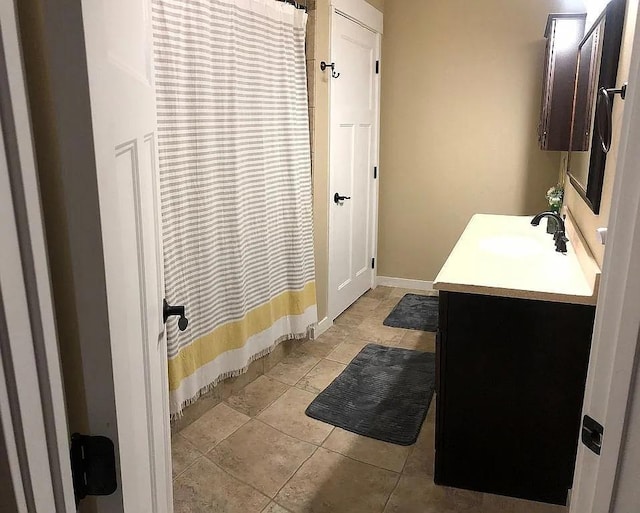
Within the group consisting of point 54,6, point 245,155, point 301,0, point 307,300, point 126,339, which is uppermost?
point 301,0

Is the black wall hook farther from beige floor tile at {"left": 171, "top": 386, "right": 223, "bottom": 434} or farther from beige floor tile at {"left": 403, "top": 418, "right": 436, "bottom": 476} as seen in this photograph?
beige floor tile at {"left": 403, "top": 418, "right": 436, "bottom": 476}

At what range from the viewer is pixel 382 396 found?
2854 mm

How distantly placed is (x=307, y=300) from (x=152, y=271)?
2.19 meters

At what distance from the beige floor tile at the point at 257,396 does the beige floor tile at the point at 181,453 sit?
0.36 metres

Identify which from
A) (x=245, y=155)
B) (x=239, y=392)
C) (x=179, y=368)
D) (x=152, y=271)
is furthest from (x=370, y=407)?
(x=152, y=271)

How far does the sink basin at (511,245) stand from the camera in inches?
96.2

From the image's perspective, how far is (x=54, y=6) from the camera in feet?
1.86

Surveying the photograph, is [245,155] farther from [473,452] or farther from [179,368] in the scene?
[473,452]

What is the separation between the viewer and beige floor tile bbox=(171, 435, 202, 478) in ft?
7.36

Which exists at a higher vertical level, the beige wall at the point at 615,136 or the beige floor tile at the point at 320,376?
the beige wall at the point at 615,136

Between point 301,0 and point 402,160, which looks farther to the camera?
point 402,160

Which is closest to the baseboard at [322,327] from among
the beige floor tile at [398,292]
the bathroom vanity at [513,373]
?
the beige floor tile at [398,292]

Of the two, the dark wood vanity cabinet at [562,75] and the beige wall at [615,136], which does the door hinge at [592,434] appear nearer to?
the beige wall at [615,136]

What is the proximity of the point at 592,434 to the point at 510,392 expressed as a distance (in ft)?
3.91
